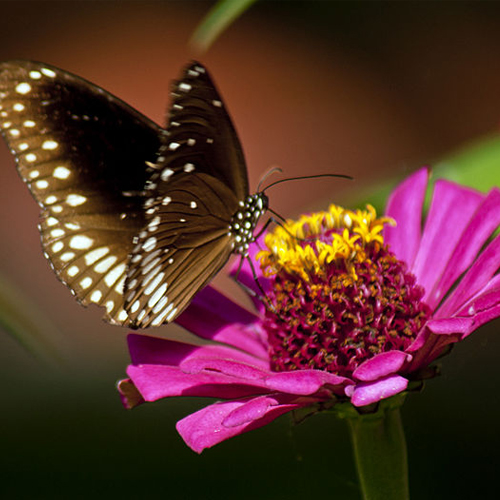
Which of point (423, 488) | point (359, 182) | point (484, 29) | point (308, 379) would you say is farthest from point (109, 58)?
point (308, 379)

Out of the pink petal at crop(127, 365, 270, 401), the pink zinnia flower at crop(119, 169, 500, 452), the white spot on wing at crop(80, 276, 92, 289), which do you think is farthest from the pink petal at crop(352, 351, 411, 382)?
the white spot on wing at crop(80, 276, 92, 289)

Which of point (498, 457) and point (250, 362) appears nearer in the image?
point (250, 362)

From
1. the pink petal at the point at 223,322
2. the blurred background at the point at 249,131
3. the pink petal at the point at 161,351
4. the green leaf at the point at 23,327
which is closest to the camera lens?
the green leaf at the point at 23,327

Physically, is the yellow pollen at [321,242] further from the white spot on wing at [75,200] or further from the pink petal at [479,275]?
the white spot on wing at [75,200]

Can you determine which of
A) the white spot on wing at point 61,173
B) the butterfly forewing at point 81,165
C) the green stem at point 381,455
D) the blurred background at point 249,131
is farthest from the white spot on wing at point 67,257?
the blurred background at point 249,131

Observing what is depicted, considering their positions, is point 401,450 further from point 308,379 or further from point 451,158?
point 451,158

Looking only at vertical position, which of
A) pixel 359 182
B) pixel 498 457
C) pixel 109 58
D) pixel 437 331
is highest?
pixel 109 58

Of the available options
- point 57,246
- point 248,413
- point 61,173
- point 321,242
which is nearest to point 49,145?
point 61,173
